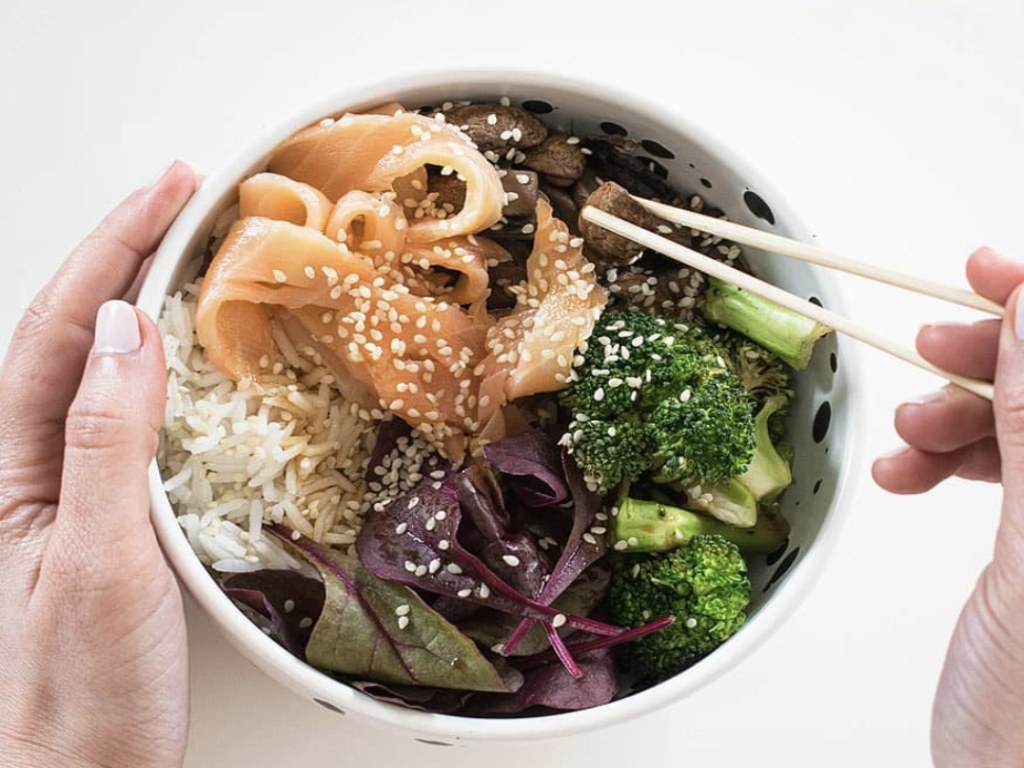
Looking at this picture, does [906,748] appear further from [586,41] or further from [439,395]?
[586,41]

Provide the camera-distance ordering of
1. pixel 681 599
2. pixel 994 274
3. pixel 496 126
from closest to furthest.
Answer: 1. pixel 994 274
2. pixel 681 599
3. pixel 496 126

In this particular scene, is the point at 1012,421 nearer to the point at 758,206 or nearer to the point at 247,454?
the point at 758,206

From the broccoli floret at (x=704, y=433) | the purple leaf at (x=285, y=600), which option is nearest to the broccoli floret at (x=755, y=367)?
the broccoli floret at (x=704, y=433)

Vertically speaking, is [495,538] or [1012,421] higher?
[1012,421]

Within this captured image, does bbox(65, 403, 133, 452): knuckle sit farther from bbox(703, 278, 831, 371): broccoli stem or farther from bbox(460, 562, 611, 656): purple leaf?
bbox(703, 278, 831, 371): broccoli stem

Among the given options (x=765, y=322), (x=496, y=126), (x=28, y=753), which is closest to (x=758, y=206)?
(x=765, y=322)

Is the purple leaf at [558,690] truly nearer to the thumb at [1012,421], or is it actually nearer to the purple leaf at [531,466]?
the purple leaf at [531,466]

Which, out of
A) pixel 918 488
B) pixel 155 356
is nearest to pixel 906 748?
pixel 918 488
